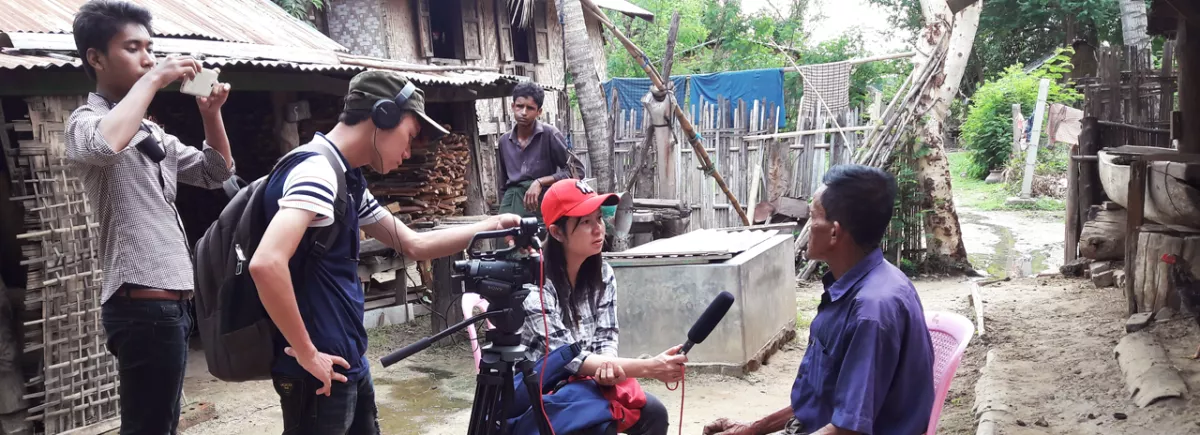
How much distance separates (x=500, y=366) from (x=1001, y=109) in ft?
64.8

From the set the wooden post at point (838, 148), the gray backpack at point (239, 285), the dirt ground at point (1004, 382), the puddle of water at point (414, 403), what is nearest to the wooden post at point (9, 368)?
the dirt ground at point (1004, 382)

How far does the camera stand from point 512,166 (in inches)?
266

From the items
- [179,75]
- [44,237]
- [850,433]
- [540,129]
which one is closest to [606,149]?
[540,129]

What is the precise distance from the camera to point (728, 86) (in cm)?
1423

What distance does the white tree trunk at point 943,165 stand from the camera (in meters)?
10.4

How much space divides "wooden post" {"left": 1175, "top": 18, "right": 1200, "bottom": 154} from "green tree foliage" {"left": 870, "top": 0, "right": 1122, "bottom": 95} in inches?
651

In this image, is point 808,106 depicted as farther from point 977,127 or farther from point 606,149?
point 977,127

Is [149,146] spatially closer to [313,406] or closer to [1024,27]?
[313,406]

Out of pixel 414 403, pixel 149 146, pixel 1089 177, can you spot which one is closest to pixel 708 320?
pixel 149 146

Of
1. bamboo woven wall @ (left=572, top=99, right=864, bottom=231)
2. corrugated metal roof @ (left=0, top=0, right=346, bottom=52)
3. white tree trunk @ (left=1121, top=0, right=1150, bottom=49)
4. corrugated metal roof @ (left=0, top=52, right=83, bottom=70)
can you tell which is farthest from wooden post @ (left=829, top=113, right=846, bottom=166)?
corrugated metal roof @ (left=0, top=52, right=83, bottom=70)

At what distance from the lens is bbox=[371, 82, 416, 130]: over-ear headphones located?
102 inches

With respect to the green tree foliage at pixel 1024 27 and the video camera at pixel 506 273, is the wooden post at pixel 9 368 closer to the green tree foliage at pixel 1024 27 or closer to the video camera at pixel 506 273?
the video camera at pixel 506 273

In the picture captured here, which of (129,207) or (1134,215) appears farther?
(1134,215)

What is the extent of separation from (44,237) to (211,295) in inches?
116
